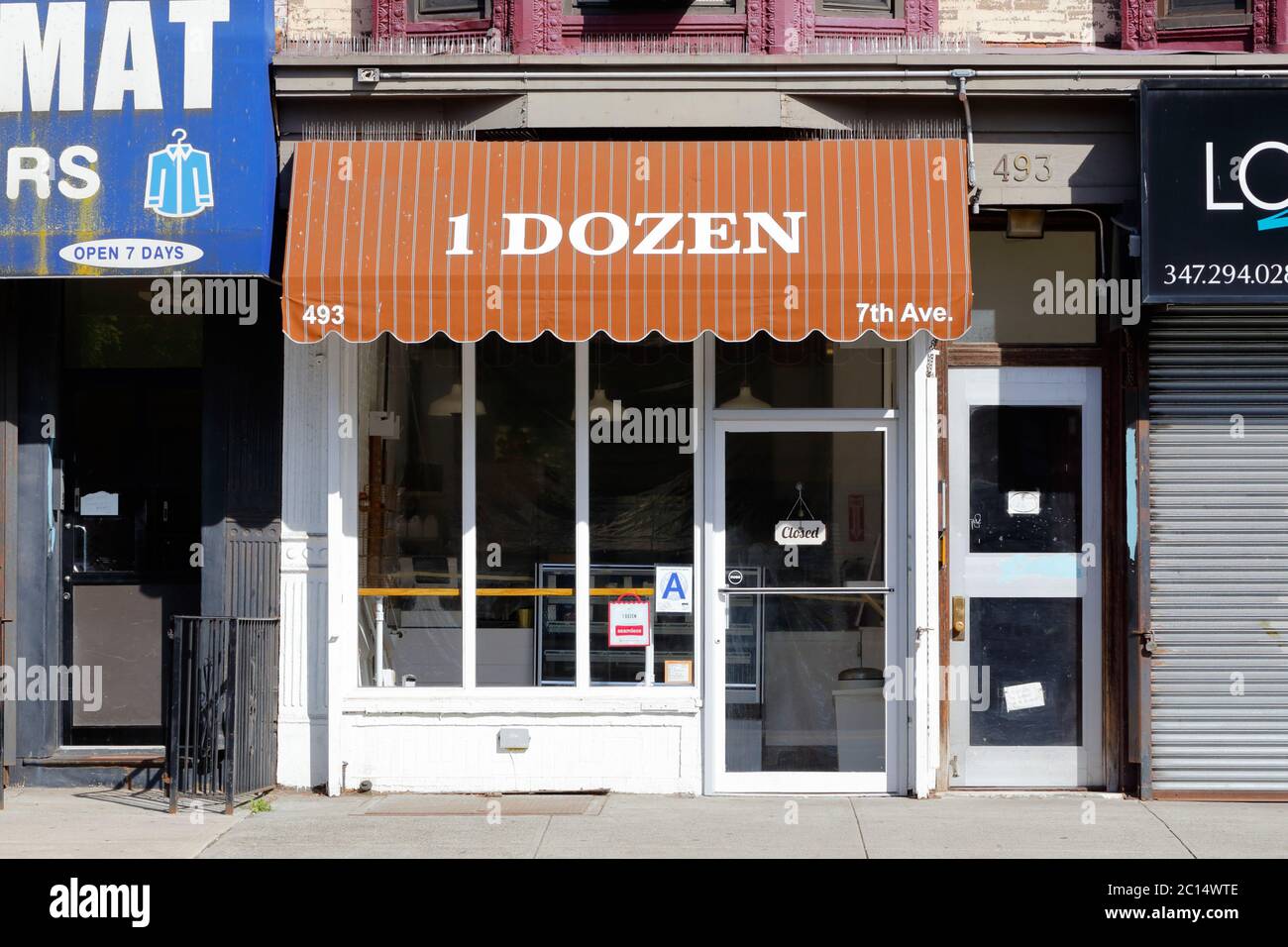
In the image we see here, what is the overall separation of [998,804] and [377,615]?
13.5 feet

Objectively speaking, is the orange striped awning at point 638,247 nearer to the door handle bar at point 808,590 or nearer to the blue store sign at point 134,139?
the blue store sign at point 134,139

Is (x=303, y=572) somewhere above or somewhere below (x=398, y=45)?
below

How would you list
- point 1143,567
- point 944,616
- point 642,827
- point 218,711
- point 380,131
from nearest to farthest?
1. point 642,827
2. point 218,711
3. point 1143,567
4. point 380,131
5. point 944,616

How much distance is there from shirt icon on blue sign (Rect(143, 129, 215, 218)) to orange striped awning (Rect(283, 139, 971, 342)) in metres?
0.56

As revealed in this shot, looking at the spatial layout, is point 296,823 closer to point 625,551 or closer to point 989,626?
point 625,551

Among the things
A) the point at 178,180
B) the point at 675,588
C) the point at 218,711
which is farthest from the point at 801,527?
the point at 178,180

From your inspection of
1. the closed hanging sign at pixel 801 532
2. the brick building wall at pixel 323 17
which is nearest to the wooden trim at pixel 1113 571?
the closed hanging sign at pixel 801 532

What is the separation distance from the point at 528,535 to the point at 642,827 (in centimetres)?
206

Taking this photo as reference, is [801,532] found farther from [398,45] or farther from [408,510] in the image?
[398,45]

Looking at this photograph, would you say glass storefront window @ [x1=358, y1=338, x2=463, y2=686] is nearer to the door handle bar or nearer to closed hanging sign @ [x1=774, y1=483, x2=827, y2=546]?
the door handle bar

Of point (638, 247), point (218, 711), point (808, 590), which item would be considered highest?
point (638, 247)

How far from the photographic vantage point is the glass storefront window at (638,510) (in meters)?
9.30

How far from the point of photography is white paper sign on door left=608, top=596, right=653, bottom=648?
30.4 ft

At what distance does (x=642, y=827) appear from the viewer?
328 inches
